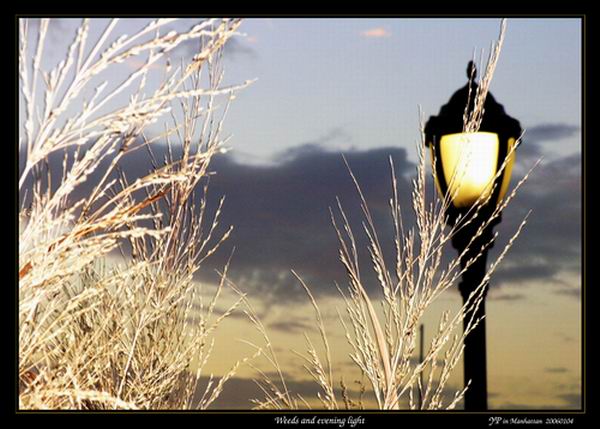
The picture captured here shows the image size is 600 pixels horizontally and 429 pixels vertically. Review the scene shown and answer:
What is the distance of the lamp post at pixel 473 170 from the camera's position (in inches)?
167

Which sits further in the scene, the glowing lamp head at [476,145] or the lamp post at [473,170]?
the glowing lamp head at [476,145]

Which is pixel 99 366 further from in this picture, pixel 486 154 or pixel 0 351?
pixel 486 154

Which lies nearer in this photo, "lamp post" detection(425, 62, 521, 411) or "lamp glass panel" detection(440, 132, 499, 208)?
"lamp post" detection(425, 62, 521, 411)

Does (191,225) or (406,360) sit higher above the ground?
(191,225)

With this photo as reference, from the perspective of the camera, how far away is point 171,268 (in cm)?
346

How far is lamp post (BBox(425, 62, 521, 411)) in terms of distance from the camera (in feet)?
13.9

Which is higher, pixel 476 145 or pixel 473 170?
pixel 476 145

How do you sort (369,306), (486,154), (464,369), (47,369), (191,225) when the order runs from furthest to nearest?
(486,154) → (464,369) → (191,225) → (369,306) → (47,369)

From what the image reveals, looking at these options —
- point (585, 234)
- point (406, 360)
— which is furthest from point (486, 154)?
point (406, 360)

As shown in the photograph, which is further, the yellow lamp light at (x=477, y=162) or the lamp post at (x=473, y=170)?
the yellow lamp light at (x=477, y=162)

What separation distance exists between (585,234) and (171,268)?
1.55m

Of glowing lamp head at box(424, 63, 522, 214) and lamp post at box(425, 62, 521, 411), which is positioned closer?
lamp post at box(425, 62, 521, 411)

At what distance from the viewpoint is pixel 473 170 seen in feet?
15.0

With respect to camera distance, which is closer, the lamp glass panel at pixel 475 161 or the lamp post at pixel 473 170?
the lamp post at pixel 473 170
